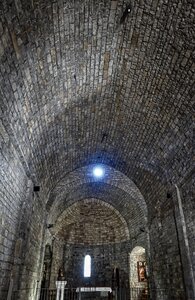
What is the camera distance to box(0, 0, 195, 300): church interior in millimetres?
4922

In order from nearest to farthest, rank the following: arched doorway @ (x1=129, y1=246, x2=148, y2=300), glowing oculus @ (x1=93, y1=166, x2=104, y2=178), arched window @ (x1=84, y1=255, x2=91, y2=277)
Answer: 1. glowing oculus @ (x1=93, y1=166, x2=104, y2=178)
2. arched doorway @ (x1=129, y1=246, x2=148, y2=300)
3. arched window @ (x1=84, y1=255, x2=91, y2=277)

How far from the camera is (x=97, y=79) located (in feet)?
23.7

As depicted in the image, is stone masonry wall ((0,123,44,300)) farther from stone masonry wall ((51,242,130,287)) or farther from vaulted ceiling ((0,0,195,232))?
stone masonry wall ((51,242,130,287))

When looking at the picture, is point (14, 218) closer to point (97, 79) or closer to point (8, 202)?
point (8, 202)

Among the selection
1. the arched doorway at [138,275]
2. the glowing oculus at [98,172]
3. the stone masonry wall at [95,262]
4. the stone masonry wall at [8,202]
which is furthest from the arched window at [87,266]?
the stone masonry wall at [8,202]

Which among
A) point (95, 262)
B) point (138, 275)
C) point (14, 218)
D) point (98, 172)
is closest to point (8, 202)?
point (14, 218)

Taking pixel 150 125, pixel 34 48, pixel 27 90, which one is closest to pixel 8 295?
pixel 27 90

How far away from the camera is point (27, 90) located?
535 centimetres

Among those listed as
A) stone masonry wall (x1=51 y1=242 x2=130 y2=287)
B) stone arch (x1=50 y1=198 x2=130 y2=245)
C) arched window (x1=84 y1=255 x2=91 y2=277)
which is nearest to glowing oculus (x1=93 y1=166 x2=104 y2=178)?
stone arch (x1=50 y1=198 x2=130 y2=245)

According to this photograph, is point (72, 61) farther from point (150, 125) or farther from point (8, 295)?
point (8, 295)

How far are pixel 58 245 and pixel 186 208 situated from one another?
36.4ft

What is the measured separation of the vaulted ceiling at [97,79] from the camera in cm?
470

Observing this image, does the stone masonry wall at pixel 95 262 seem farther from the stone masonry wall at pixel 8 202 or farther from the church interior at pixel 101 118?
the stone masonry wall at pixel 8 202

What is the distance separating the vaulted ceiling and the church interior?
3 cm
